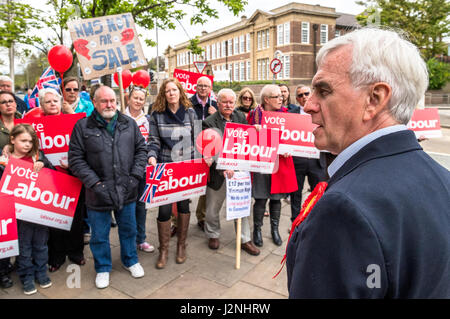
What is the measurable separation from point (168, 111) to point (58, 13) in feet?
32.6

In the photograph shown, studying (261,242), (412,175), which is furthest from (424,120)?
(412,175)

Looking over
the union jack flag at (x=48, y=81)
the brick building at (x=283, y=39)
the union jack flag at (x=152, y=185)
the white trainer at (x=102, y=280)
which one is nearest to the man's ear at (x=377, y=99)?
the union jack flag at (x=152, y=185)

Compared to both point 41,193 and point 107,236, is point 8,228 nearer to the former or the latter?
point 41,193

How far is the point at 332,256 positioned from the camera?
32.4 inches

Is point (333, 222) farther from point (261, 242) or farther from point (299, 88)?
point (299, 88)

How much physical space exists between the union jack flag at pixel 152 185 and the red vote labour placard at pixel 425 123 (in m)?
4.37

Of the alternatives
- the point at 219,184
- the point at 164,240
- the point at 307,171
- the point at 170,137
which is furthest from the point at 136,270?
the point at 307,171

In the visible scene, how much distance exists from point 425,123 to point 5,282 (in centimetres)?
643

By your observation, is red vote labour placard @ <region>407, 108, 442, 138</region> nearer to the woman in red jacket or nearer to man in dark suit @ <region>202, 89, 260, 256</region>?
the woman in red jacket

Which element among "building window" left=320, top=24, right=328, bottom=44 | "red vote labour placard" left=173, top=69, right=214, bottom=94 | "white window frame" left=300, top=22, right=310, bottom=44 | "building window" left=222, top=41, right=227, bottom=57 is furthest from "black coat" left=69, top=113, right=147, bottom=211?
"building window" left=222, top=41, right=227, bottom=57

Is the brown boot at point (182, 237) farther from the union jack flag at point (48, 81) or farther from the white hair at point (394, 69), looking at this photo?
the white hair at point (394, 69)

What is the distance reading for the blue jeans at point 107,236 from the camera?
3.46m

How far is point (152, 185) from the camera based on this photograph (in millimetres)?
3701

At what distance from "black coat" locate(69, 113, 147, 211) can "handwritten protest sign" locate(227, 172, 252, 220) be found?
1.14 meters
